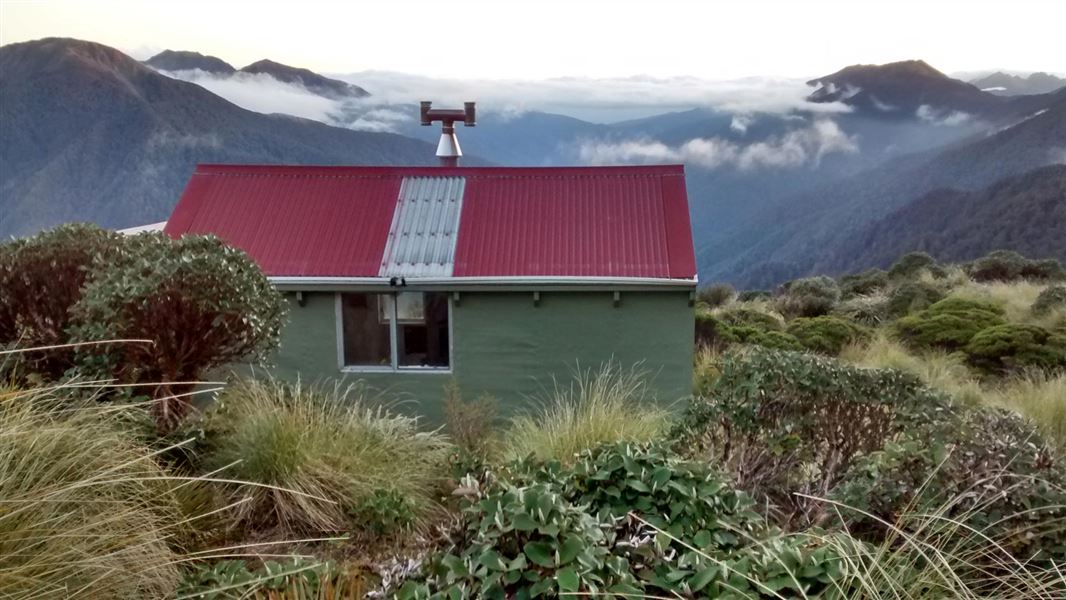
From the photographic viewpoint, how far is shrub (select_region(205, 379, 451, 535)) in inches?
183

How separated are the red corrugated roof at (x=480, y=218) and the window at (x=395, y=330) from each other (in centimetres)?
50

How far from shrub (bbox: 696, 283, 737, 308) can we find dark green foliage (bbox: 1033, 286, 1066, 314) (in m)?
7.97

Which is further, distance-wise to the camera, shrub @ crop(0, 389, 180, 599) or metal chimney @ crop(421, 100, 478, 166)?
metal chimney @ crop(421, 100, 478, 166)

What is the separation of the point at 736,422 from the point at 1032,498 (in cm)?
171

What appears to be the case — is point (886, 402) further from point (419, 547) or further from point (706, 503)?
point (419, 547)

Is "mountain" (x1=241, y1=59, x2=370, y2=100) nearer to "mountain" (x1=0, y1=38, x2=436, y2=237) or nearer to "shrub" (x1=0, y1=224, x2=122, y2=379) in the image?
"mountain" (x1=0, y1=38, x2=436, y2=237)

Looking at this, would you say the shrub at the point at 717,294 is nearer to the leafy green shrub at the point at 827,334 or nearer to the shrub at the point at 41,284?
the leafy green shrub at the point at 827,334

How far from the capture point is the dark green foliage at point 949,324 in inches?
539

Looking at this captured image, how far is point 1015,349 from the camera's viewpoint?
12492 mm

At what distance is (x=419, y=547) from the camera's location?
3562 mm

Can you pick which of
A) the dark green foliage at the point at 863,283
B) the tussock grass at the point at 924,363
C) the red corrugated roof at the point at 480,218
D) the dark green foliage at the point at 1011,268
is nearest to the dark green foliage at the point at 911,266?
the dark green foliage at the point at 863,283

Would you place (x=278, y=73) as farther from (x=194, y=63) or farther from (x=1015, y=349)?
(x=1015, y=349)

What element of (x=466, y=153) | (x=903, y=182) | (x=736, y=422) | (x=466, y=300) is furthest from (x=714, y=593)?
(x=903, y=182)

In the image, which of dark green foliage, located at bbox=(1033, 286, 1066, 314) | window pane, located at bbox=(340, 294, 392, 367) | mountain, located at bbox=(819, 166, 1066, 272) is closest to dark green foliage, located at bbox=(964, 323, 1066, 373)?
dark green foliage, located at bbox=(1033, 286, 1066, 314)
